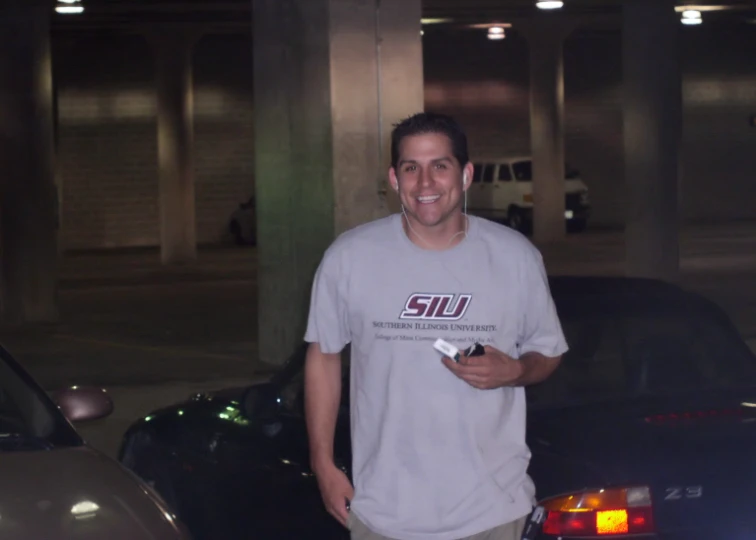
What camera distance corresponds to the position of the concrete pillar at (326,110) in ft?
40.7

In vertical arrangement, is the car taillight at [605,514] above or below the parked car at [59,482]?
below

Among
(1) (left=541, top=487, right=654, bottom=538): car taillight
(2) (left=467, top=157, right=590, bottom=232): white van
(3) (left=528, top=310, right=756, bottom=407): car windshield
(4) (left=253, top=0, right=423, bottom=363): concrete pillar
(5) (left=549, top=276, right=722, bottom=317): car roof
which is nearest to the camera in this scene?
(1) (left=541, top=487, right=654, bottom=538): car taillight

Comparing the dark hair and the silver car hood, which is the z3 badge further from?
the silver car hood

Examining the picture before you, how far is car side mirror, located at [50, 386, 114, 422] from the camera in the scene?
4926 millimetres

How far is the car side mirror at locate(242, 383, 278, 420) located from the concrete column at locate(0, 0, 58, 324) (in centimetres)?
1434

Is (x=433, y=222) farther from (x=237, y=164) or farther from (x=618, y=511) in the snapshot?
(x=237, y=164)

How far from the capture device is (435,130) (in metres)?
3.71

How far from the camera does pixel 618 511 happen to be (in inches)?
165

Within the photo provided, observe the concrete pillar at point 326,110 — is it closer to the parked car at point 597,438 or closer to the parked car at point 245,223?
the parked car at point 597,438

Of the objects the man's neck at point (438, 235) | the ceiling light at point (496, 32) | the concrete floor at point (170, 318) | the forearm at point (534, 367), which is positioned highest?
the ceiling light at point (496, 32)

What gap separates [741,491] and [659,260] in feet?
55.0

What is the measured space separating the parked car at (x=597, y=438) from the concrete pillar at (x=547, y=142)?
2891cm

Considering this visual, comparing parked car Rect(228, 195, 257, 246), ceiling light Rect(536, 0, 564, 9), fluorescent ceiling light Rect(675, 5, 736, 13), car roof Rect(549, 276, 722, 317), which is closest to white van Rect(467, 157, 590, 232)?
parked car Rect(228, 195, 257, 246)

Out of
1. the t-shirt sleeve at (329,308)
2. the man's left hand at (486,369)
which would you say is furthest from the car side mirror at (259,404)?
the man's left hand at (486,369)
